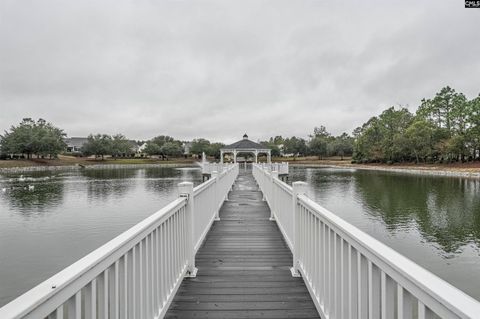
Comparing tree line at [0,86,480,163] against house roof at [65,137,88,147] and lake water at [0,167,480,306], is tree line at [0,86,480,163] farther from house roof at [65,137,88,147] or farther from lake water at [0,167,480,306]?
lake water at [0,167,480,306]

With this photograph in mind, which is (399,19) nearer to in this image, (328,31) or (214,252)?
(328,31)

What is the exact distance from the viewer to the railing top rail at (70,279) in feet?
3.16

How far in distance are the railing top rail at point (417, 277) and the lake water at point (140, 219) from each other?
5.59 metres

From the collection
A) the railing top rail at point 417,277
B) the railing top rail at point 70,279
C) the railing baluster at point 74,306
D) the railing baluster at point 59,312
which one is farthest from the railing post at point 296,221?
the railing baluster at point 59,312

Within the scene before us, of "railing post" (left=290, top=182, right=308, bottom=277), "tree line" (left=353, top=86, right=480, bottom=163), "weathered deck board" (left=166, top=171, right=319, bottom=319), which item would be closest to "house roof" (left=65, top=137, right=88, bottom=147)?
"tree line" (left=353, top=86, right=480, bottom=163)

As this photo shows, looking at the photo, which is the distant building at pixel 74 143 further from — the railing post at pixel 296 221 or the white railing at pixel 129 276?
the railing post at pixel 296 221

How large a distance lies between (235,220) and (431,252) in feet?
17.0

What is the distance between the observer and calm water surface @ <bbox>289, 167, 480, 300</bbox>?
709 cm

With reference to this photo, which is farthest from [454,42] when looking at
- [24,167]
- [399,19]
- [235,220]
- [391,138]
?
[24,167]

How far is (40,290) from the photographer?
1.08 meters

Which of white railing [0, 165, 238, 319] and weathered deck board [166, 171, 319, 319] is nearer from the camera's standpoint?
white railing [0, 165, 238, 319]

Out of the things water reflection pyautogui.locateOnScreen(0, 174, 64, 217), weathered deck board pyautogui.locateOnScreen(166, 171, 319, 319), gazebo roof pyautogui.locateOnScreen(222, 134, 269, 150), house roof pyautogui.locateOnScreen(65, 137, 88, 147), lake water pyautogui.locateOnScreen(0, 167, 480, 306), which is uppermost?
house roof pyautogui.locateOnScreen(65, 137, 88, 147)

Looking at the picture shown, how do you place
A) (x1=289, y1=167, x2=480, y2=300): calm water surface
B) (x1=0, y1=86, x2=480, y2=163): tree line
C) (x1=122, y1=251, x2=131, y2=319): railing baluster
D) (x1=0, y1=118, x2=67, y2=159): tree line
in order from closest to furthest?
(x1=122, y1=251, x2=131, y2=319): railing baluster, (x1=289, y1=167, x2=480, y2=300): calm water surface, (x1=0, y1=86, x2=480, y2=163): tree line, (x1=0, y1=118, x2=67, y2=159): tree line

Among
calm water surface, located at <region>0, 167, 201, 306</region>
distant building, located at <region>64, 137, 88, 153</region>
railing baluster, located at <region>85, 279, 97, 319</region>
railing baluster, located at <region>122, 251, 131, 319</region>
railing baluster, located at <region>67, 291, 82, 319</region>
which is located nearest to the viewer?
railing baluster, located at <region>67, 291, 82, 319</region>
